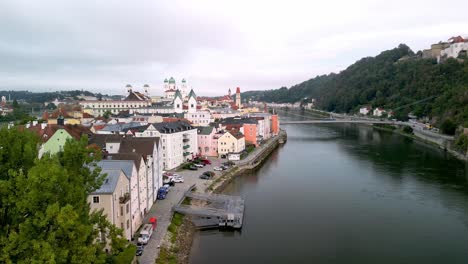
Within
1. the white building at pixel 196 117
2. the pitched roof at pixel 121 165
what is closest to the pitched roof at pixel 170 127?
the white building at pixel 196 117

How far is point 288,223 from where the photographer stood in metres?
12.3

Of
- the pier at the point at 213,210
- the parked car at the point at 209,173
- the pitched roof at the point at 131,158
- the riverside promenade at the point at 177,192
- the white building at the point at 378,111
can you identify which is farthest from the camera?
the white building at the point at 378,111

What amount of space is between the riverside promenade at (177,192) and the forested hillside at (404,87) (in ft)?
53.5

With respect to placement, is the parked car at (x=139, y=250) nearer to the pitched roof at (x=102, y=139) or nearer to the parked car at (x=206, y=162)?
the pitched roof at (x=102, y=139)

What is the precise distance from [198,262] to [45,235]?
571 centimetres

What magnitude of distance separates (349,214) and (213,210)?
16.2 ft

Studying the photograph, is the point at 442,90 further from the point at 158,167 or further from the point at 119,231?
the point at 119,231

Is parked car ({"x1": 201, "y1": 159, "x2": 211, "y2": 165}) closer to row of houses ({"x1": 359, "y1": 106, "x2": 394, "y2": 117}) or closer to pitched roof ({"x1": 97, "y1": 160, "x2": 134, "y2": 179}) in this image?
pitched roof ({"x1": 97, "y1": 160, "x2": 134, "y2": 179})

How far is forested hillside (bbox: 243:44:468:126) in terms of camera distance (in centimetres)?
3528

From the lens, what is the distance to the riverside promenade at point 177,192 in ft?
30.6

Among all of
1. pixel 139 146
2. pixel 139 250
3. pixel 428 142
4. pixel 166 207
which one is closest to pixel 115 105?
pixel 139 146

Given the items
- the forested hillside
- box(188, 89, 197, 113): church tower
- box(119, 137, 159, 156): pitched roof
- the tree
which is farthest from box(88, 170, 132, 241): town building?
the tree

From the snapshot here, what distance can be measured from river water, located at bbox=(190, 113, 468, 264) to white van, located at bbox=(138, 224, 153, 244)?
1.30m

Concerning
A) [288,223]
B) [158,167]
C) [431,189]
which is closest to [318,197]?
[288,223]
